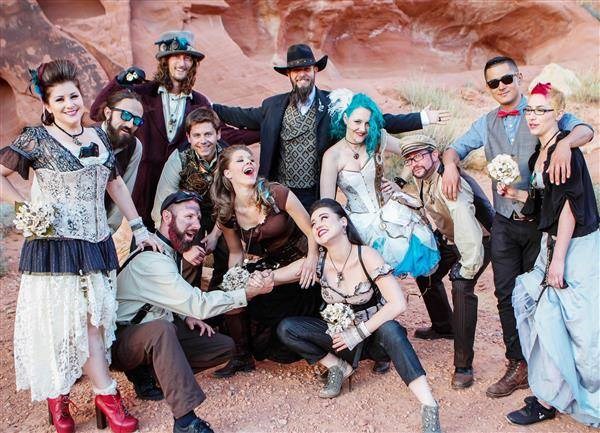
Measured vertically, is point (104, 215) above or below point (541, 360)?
above

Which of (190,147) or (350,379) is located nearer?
(350,379)

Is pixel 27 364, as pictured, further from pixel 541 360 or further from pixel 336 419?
pixel 541 360

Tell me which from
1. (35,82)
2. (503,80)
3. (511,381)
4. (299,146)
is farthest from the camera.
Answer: (299,146)

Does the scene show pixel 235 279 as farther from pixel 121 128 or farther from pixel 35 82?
pixel 35 82

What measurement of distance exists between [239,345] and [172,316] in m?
0.59

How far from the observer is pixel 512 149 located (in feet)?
14.2

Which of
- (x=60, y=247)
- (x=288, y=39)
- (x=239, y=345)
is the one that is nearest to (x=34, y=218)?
(x=60, y=247)

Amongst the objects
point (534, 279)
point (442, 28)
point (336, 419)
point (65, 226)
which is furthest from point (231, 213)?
point (442, 28)

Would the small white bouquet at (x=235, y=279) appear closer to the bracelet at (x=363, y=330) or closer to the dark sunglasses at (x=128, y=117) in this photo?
the bracelet at (x=363, y=330)

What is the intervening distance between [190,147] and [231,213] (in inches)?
31.2

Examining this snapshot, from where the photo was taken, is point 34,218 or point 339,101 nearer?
point 34,218

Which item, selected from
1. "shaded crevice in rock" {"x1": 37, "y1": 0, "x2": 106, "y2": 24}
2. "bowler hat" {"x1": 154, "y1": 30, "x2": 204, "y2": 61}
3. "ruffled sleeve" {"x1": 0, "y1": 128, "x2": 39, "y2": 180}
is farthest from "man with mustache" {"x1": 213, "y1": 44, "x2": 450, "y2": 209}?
"shaded crevice in rock" {"x1": 37, "y1": 0, "x2": 106, "y2": 24}

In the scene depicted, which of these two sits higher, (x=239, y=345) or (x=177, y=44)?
(x=177, y=44)

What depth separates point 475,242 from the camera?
4375 millimetres
